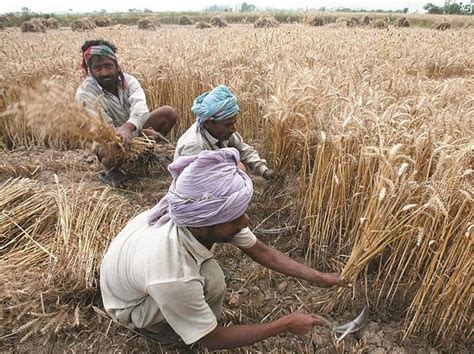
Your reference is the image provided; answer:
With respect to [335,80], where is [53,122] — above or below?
below

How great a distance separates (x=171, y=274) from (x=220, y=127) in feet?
4.31

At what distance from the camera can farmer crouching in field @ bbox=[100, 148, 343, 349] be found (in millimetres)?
1416

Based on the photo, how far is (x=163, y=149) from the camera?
12.5ft

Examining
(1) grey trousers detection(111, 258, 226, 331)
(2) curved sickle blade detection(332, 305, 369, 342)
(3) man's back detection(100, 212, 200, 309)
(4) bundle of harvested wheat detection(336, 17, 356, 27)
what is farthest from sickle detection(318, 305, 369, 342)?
(4) bundle of harvested wheat detection(336, 17, 356, 27)

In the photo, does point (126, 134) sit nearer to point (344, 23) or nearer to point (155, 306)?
point (155, 306)

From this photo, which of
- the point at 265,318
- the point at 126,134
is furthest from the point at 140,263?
the point at 126,134

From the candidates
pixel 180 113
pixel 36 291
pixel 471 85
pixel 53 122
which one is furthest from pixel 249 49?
pixel 36 291

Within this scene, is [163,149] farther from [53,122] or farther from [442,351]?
[442,351]

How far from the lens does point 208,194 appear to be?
1.40 meters

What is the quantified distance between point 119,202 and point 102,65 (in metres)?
1.30

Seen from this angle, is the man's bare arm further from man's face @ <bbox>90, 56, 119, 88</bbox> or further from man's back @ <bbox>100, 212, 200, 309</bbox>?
man's face @ <bbox>90, 56, 119, 88</bbox>

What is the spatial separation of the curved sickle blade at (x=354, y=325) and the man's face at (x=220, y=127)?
1344 mm

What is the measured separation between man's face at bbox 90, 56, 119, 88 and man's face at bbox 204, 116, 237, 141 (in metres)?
1.30

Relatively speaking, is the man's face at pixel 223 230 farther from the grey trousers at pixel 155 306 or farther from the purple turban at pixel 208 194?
the grey trousers at pixel 155 306
